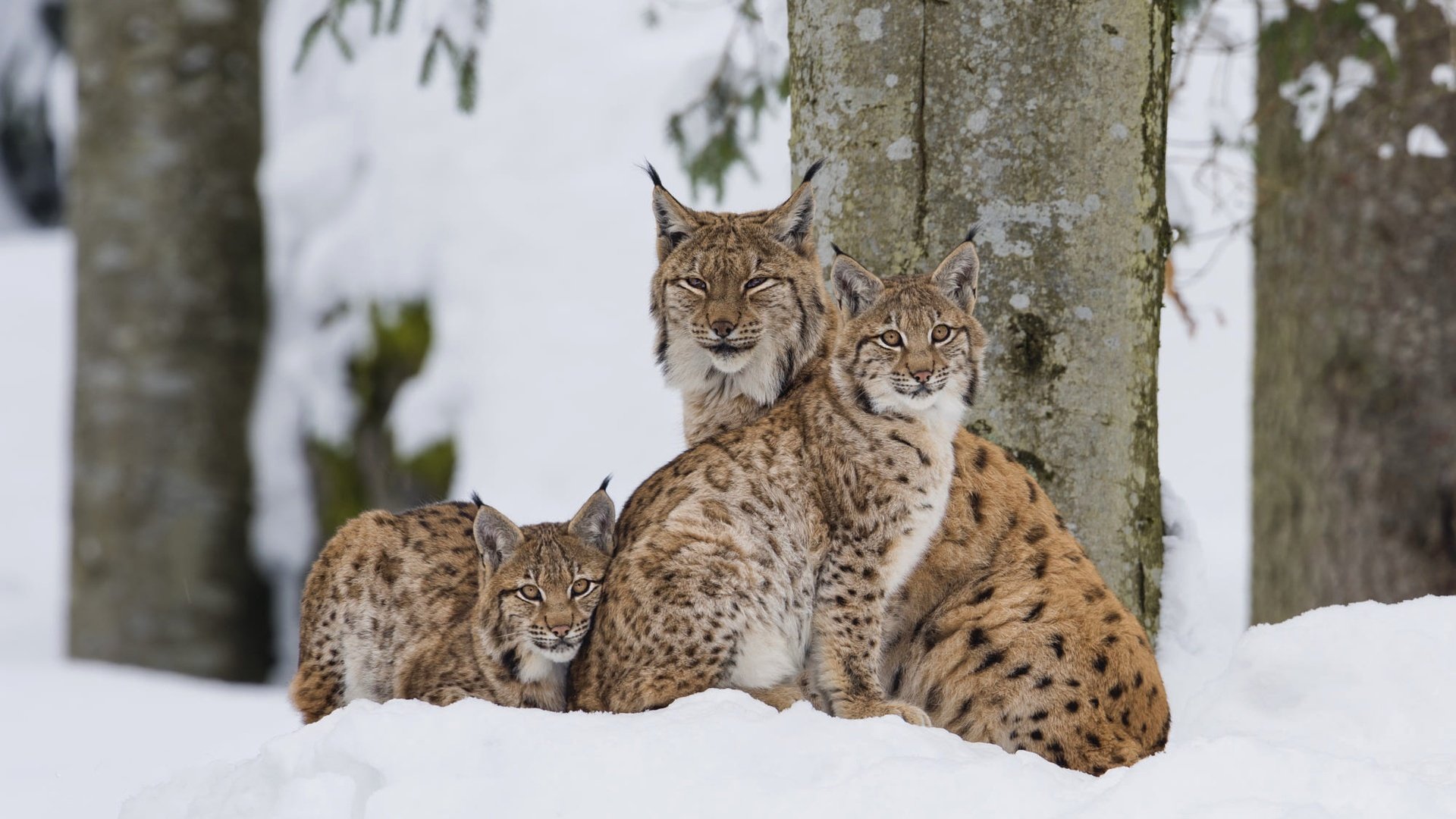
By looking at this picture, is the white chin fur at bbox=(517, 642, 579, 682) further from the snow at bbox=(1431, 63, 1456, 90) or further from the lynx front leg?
the snow at bbox=(1431, 63, 1456, 90)

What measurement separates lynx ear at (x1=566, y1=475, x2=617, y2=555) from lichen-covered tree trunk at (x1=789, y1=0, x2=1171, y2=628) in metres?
1.19

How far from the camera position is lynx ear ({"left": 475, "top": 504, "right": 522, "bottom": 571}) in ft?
13.7

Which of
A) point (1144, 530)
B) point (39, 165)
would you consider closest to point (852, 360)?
point (1144, 530)

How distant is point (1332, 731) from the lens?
13.1 feet

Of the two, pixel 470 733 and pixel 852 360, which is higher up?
pixel 852 360

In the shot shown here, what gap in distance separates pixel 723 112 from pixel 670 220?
12.0ft

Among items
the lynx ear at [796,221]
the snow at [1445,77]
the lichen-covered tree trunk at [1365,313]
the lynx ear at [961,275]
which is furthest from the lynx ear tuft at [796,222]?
the snow at [1445,77]

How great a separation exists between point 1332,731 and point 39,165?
1920cm

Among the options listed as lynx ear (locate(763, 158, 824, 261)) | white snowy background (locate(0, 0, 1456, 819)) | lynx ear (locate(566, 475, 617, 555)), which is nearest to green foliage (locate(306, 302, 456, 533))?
white snowy background (locate(0, 0, 1456, 819))

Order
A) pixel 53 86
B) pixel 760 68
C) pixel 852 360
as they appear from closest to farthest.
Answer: pixel 852 360 < pixel 760 68 < pixel 53 86

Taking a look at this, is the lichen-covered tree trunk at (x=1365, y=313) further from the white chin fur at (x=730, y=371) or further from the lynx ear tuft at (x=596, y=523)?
the lynx ear tuft at (x=596, y=523)

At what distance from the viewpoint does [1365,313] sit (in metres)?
8.33

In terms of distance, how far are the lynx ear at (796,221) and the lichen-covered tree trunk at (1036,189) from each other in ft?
0.52

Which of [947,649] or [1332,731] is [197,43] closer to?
[947,649]
